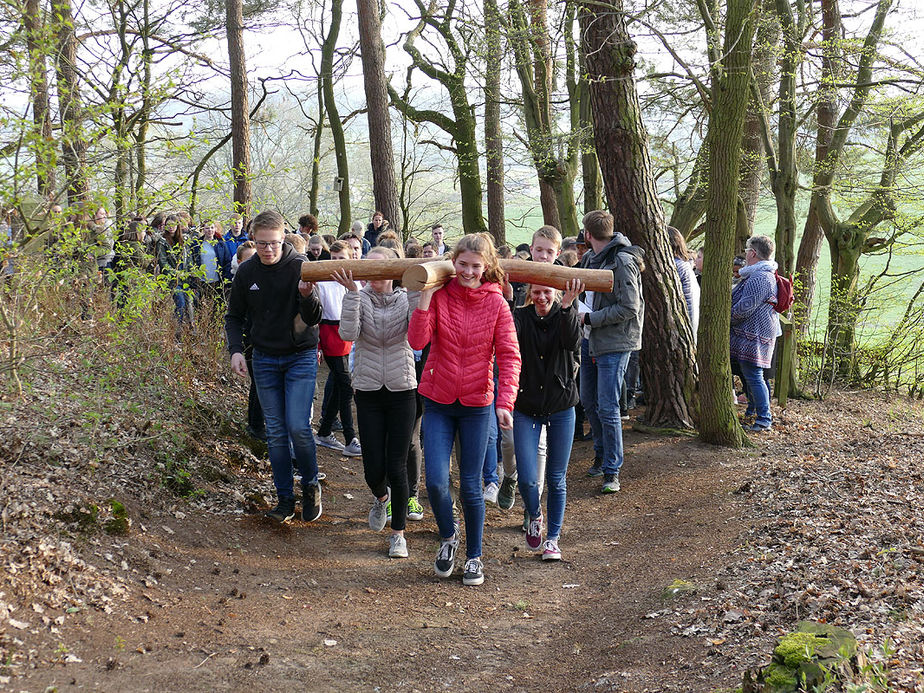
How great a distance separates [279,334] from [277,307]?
208mm

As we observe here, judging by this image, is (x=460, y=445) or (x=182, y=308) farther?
(x=182, y=308)

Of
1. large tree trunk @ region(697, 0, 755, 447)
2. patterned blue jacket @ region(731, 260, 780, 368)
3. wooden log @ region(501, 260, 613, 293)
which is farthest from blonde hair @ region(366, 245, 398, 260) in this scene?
patterned blue jacket @ region(731, 260, 780, 368)

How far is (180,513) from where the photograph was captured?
617 cm

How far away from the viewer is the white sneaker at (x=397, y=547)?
5.96m

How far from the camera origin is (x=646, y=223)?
9.24m

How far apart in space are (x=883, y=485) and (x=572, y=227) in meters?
10.7

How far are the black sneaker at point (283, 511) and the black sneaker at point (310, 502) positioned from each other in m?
0.11

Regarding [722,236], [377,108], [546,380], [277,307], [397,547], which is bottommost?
[397,547]

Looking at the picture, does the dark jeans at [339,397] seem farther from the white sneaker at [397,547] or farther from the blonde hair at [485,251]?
the blonde hair at [485,251]

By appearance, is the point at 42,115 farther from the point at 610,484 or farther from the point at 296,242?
the point at 610,484

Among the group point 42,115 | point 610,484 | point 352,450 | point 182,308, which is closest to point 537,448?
point 610,484

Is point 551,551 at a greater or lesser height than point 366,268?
lesser

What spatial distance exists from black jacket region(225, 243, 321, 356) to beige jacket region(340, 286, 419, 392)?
0.48 meters

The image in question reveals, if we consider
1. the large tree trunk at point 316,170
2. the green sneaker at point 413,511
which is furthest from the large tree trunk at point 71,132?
the large tree trunk at point 316,170
